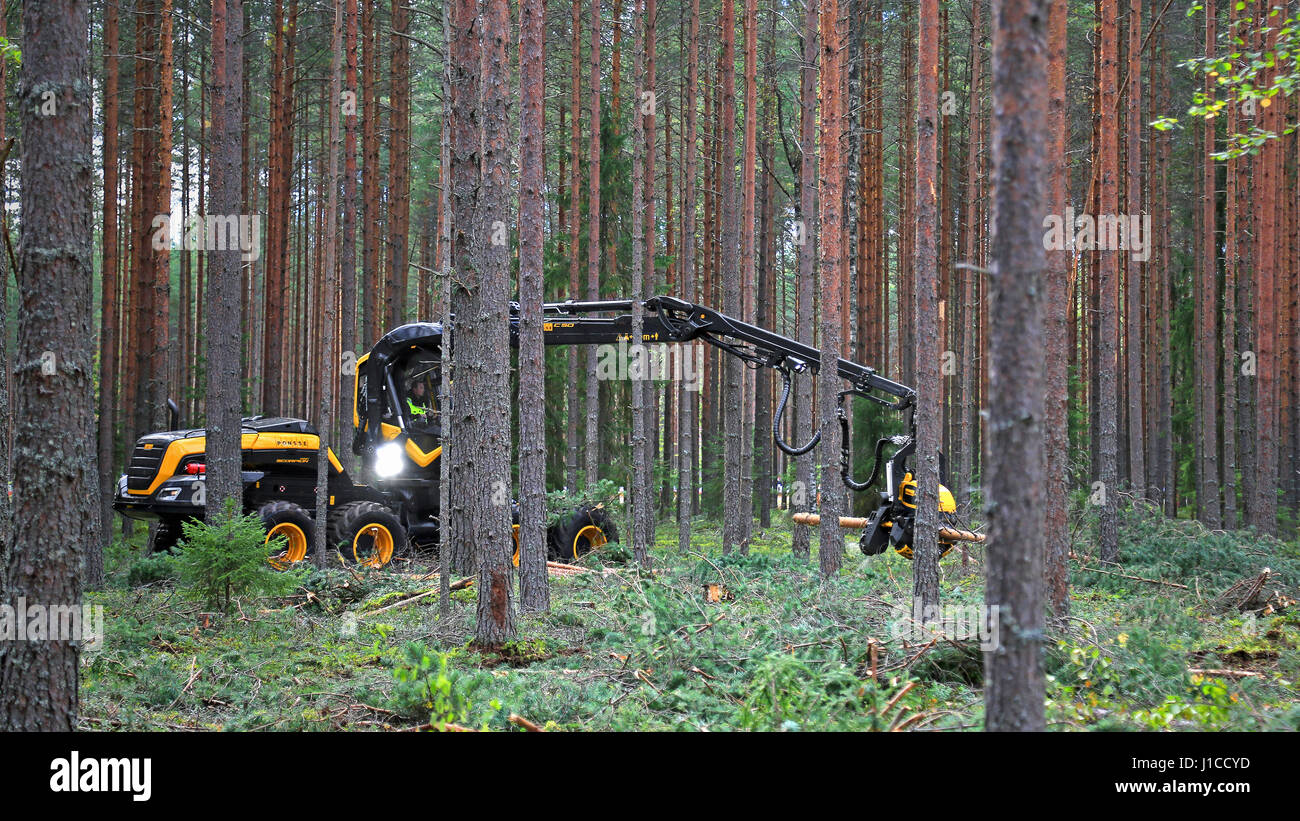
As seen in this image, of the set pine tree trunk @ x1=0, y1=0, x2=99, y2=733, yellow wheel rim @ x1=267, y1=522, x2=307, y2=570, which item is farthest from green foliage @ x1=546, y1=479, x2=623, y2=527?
pine tree trunk @ x1=0, y1=0, x2=99, y2=733

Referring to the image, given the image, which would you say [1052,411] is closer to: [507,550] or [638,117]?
[507,550]

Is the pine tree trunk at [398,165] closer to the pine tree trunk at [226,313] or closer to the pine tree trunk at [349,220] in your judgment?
the pine tree trunk at [349,220]

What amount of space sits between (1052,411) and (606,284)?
39.4 feet

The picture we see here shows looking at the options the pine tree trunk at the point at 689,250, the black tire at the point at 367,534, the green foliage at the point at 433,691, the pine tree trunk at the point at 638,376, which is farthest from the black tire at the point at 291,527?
the green foliage at the point at 433,691

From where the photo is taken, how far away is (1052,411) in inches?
290

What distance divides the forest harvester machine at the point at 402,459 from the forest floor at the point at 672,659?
1.15 meters

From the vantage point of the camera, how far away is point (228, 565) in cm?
899

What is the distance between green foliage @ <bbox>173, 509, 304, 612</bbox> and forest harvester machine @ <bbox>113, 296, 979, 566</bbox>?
2882 mm

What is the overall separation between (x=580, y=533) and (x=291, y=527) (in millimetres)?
3962

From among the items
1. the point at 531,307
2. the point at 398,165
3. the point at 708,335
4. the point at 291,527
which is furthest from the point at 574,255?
the point at 531,307

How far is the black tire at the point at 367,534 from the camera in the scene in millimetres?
12484

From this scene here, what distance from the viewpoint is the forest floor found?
5.65 metres

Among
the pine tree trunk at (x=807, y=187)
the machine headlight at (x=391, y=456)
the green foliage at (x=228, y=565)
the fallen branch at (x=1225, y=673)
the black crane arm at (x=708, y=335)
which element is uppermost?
the pine tree trunk at (x=807, y=187)
